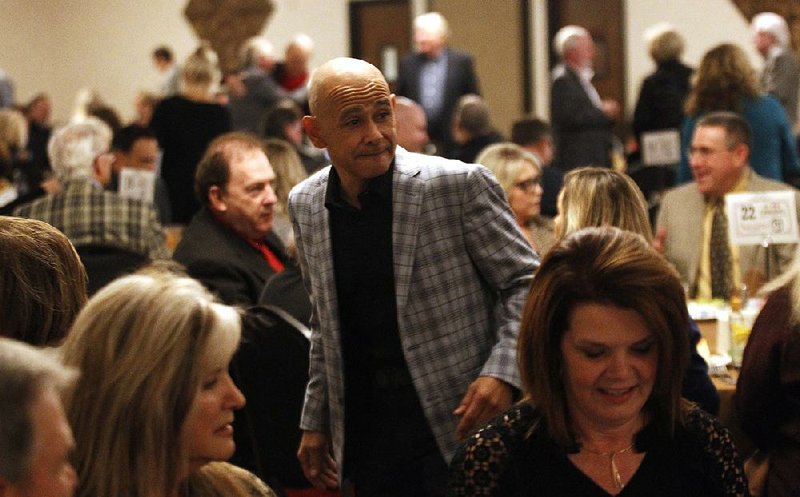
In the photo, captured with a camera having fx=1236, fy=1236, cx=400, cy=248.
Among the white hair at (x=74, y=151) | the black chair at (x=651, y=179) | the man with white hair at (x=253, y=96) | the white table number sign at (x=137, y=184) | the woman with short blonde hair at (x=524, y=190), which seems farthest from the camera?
the man with white hair at (x=253, y=96)

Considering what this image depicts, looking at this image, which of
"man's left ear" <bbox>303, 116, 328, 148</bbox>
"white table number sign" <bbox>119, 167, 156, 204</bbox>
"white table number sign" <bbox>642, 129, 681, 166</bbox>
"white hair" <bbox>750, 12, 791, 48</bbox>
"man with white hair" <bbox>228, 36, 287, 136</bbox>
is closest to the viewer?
"man's left ear" <bbox>303, 116, 328, 148</bbox>

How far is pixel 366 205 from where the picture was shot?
2.78 metres

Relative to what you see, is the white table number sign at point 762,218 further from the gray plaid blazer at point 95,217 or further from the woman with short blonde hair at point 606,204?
the gray plaid blazer at point 95,217

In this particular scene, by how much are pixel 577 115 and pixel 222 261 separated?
5.47 metres

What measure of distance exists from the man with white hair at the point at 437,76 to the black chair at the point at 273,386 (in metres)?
6.51

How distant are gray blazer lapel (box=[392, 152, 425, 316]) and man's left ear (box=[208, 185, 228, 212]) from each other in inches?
63.5

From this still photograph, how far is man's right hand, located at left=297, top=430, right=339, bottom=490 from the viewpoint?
9.50ft

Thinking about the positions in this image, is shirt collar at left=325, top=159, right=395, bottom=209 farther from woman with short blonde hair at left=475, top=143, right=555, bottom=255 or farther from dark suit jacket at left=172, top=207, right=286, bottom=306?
woman with short blonde hair at left=475, top=143, right=555, bottom=255

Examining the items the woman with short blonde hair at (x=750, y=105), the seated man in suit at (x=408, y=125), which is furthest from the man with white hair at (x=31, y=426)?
the woman with short blonde hair at (x=750, y=105)

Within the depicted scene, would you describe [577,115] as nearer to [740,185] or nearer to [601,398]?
[740,185]

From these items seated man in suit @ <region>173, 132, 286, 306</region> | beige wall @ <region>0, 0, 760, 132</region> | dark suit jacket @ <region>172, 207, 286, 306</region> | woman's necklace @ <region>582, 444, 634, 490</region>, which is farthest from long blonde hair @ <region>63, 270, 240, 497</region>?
beige wall @ <region>0, 0, 760, 132</region>

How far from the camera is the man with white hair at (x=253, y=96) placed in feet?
31.4

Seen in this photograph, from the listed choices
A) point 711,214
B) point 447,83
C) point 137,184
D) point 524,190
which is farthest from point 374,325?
point 447,83

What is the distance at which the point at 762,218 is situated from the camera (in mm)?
4422
